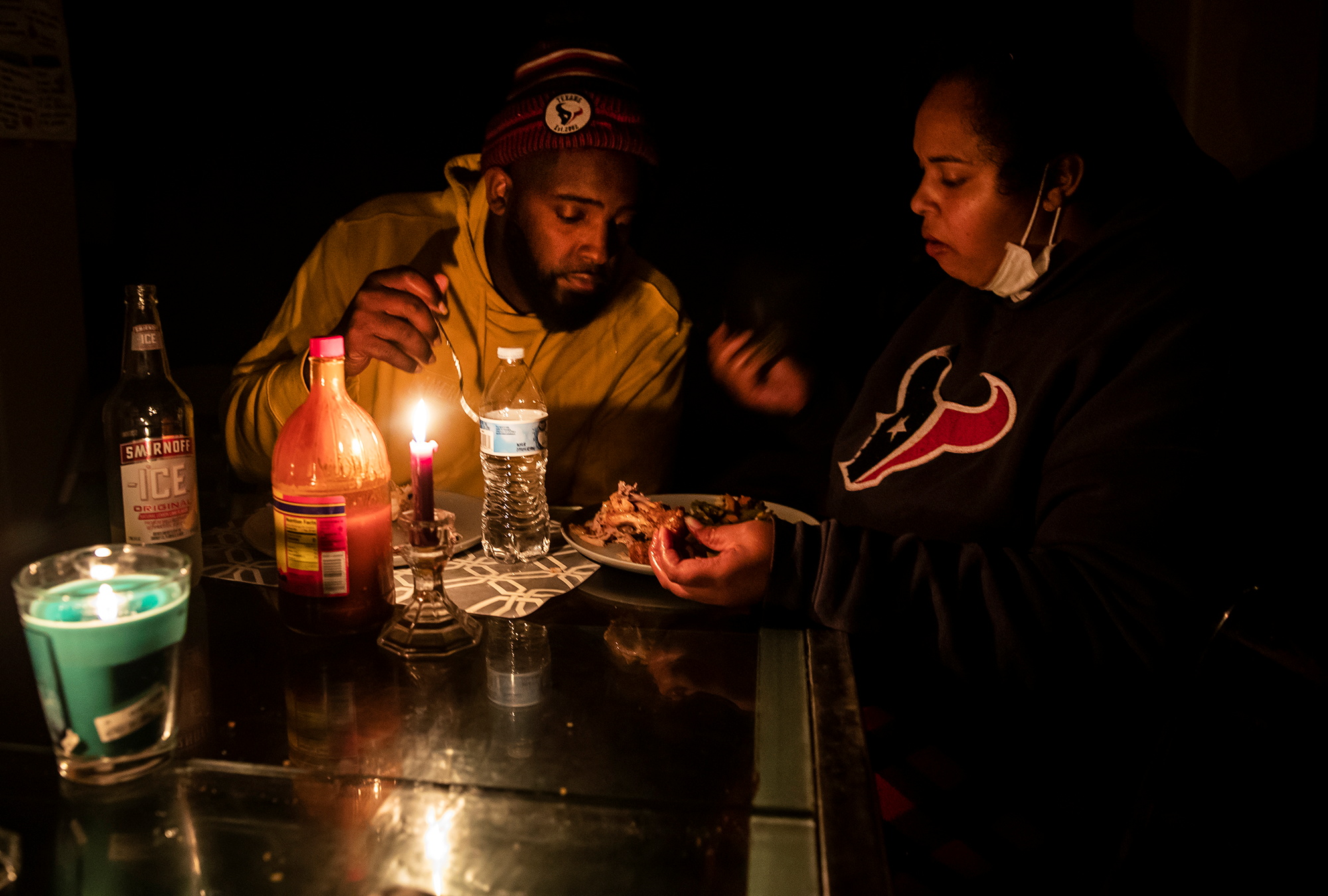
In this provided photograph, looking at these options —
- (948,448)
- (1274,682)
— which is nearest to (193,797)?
(1274,682)

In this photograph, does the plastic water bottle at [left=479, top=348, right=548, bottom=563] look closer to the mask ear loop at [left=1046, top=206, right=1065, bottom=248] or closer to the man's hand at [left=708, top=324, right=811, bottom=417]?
the man's hand at [left=708, top=324, right=811, bottom=417]

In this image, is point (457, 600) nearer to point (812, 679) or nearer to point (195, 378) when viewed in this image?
point (812, 679)

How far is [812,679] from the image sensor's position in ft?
3.09

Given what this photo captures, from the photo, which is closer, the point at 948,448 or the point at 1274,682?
the point at 1274,682

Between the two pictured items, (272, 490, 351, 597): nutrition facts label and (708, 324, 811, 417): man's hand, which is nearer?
(272, 490, 351, 597): nutrition facts label

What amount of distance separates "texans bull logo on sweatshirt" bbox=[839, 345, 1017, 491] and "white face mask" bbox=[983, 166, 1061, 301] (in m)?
0.16

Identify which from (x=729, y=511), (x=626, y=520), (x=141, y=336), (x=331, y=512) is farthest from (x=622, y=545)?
(x=141, y=336)

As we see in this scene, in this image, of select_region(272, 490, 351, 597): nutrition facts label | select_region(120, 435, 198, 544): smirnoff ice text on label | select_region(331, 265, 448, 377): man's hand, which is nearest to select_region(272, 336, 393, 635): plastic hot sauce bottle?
select_region(272, 490, 351, 597): nutrition facts label

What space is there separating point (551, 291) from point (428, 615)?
887mm

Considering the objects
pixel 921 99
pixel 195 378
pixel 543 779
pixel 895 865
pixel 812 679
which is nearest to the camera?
pixel 543 779

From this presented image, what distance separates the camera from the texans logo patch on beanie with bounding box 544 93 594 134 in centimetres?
160

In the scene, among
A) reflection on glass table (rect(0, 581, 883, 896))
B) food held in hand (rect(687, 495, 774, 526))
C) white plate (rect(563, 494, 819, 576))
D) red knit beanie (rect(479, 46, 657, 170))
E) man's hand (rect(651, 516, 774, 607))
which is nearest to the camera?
reflection on glass table (rect(0, 581, 883, 896))

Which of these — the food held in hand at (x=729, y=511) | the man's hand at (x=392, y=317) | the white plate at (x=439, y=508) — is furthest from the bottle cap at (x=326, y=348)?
the man's hand at (x=392, y=317)

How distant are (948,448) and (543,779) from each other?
91 cm
